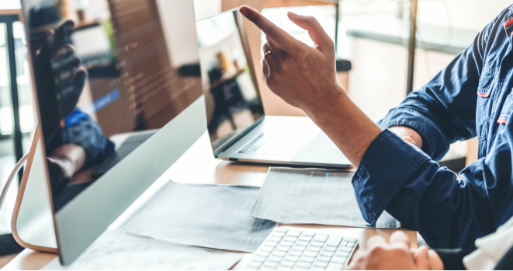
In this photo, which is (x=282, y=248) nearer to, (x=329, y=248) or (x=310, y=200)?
(x=329, y=248)

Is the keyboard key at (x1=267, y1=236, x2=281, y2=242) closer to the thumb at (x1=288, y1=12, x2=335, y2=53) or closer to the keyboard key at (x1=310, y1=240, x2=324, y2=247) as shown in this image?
the keyboard key at (x1=310, y1=240, x2=324, y2=247)

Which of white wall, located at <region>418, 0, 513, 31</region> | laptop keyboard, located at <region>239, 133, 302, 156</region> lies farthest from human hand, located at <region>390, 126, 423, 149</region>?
white wall, located at <region>418, 0, 513, 31</region>

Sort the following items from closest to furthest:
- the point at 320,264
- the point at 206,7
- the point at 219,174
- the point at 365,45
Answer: the point at 320,264 → the point at 219,174 → the point at 206,7 → the point at 365,45

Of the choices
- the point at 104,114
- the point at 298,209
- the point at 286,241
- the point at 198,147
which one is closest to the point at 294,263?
the point at 286,241

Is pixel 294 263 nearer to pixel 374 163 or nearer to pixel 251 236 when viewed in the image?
pixel 251 236

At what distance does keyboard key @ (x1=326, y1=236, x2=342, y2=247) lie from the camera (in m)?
0.59

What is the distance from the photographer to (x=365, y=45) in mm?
3447

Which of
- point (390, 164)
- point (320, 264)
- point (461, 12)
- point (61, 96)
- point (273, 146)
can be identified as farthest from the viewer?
point (461, 12)

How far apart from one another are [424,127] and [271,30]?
497mm

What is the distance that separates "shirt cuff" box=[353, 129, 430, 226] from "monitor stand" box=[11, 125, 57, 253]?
18.1 inches

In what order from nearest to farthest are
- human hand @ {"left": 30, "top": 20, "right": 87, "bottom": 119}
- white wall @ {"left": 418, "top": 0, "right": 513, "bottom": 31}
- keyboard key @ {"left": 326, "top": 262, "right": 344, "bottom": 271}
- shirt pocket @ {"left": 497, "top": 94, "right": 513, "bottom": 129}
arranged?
1. human hand @ {"left": 30, "top": 20, "right": 87, "bottom": 119}
2. keyboard key @ {"left": 326, "top": 262, "right": 344, "bottom": 271}
3. shirt pocket @ {"left": 497, "top": 94, "right": 513, "bottom": 129}
4. white wall @ {"left": 418, "top": 0, "right": 513, "bottom": 31}

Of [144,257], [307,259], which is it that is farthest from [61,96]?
[307,259]

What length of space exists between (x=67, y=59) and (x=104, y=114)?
0.10m

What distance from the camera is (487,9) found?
2430mm
